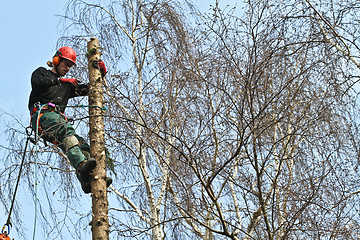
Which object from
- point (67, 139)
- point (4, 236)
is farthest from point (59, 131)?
point (4, 236)

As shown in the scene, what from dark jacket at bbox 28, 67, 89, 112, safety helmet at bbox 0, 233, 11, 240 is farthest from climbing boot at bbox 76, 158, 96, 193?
dark jacket at bbox 28, 67, 89, 112

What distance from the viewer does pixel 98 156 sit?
407 centimetres

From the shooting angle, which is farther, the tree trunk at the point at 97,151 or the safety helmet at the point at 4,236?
the safety helmet at the point at 4,236

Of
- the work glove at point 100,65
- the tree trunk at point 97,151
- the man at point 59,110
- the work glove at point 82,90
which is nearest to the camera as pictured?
the tree trunk at point 97,151

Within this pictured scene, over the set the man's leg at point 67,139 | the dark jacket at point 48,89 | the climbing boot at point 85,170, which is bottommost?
the climbing boot at point 85,170

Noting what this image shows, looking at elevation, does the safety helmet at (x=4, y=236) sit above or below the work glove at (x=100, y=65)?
below

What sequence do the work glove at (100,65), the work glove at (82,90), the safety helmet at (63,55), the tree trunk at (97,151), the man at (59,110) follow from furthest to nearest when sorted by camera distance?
the safety helmet at (63,55)
the work glove at (82,90)
the work glove at (100,65)
the man at (59,110)
the tree trunk at (97,151)

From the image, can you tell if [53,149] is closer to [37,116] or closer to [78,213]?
[78,213]

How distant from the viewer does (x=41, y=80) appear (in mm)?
4586

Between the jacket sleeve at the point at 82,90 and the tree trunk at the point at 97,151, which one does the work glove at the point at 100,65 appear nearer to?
the tree trunk at the point at 97,151

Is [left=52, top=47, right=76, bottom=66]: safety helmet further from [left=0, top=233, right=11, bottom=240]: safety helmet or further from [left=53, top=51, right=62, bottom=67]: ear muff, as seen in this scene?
[left=0, top=233, right=11, bottom=240]: safety helmet

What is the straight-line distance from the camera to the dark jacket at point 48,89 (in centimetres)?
461

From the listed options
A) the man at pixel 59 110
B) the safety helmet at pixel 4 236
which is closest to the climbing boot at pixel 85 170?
the man at pixel 59 110

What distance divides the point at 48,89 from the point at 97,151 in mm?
1013
